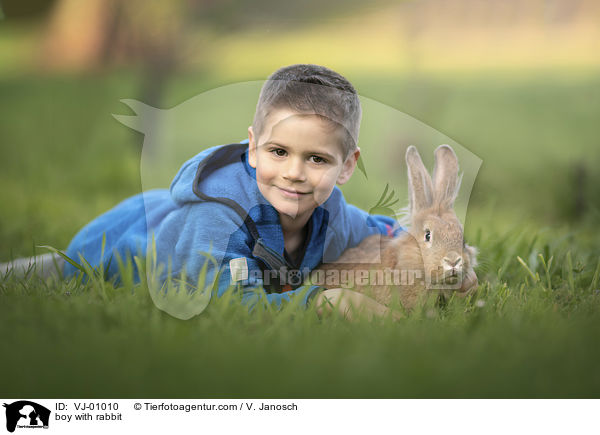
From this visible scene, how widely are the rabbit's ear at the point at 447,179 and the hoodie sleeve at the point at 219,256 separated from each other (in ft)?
2.19

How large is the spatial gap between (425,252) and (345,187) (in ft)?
1.77

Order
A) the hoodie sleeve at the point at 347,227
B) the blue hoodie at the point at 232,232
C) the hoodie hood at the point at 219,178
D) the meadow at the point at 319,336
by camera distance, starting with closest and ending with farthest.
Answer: the meadow at the point at 319,336
the blue hoodie at the point at 232,232
the hoodie hood at the point at 219,178
the hoodie sleeve at the point at 347,227

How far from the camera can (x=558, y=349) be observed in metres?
A: 1.81

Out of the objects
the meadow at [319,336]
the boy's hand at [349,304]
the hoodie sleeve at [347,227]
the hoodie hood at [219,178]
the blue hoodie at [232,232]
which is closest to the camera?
the meadow at [319,336]

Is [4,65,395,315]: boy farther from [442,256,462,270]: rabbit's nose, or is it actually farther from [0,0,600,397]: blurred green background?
[442,256,462,270]: rabbit's nose

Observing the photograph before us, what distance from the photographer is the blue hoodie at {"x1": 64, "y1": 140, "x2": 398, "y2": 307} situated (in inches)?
89.4

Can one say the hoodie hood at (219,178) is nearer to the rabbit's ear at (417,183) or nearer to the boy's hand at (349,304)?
the boy's hand at (349,304)

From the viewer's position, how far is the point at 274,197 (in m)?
2.37

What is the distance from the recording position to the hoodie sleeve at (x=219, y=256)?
2.23m

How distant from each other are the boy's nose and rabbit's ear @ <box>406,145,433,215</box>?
449mm

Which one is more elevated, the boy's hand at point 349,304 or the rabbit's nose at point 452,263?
the rabbit's nose at point 452,263
